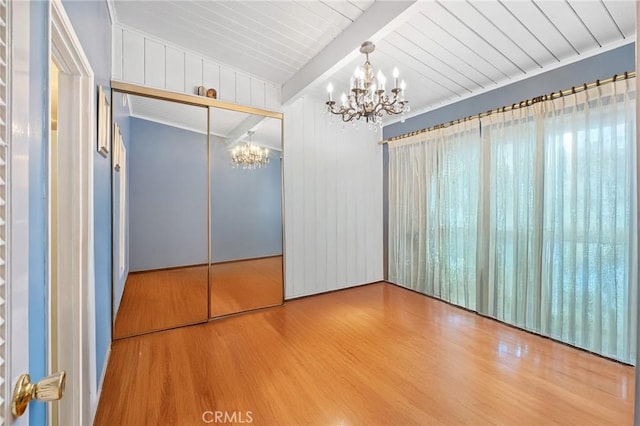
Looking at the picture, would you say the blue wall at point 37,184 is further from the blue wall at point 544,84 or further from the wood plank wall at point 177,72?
the blue wall at point 544,84

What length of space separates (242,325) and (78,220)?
1995 mm

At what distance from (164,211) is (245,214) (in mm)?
1090

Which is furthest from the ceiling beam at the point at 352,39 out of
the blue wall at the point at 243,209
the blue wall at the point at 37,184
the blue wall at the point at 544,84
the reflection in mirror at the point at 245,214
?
the blue wall at the point at 37,184

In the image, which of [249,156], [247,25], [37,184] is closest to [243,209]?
[249,156]

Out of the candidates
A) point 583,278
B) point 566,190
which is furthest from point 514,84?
point 583,278

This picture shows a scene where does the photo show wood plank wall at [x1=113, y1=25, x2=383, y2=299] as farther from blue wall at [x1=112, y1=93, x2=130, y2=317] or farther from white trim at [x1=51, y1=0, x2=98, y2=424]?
white trim at [x1=51, y1=0, x2=98, y2=424]

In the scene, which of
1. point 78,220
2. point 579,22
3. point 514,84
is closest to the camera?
point 78,220

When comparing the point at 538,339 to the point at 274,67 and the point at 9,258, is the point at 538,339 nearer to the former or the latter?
the point at 9,258

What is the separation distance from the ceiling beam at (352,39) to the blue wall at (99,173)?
1.73 metres

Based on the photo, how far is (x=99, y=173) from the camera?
1.82 m

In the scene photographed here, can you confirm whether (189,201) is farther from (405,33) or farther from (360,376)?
(405,33)

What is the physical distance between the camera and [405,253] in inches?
161

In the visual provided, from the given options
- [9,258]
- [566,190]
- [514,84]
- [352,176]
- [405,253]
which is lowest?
[405,253]

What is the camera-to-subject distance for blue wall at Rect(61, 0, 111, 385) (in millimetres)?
1358
